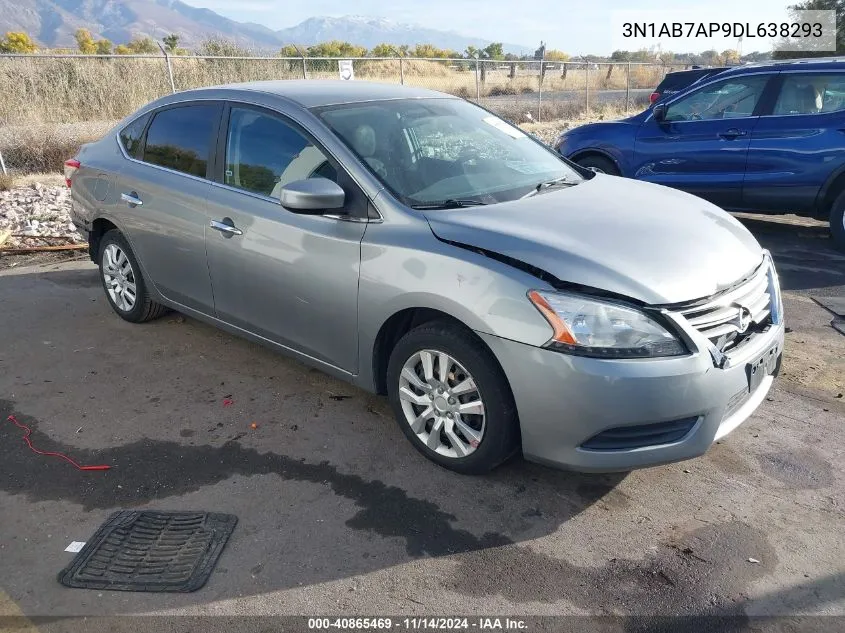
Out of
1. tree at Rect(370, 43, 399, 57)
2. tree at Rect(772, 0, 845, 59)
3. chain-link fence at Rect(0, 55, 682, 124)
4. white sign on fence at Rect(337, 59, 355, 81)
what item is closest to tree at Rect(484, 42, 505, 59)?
tree at Rect(370, 43, 399, 57)

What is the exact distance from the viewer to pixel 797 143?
7047 mm

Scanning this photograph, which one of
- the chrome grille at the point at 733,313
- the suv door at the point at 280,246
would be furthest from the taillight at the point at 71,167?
the chrome grille at the point at 733,313

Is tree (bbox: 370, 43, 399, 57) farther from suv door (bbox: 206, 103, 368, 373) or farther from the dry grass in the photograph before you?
suv door (bbox: 206, 103, 368, 373)

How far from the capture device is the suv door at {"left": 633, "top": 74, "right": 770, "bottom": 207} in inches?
294

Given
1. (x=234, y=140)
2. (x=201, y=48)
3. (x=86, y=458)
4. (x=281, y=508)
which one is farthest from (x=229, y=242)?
(x=201, y=48)

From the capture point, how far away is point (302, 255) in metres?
3.67

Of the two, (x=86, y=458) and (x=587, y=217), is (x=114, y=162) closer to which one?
(x=86, y=458)

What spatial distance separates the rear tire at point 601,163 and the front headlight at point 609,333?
6000 millimetres

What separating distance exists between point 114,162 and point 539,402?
3817 mm

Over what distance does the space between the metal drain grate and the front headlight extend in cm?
164

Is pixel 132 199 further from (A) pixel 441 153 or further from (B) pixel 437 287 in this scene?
(B) pixel 437 287

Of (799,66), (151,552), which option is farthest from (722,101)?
(151,552)

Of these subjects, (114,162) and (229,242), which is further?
(114,162)

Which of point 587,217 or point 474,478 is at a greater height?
point 587,217
